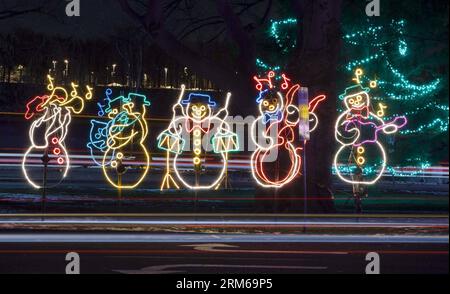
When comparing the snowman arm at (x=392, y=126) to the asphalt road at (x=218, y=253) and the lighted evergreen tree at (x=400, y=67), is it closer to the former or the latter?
the lighted evergreen tree at (x=400, y=67)

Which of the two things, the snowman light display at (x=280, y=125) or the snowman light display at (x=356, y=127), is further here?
the snowman light display at (x=356, y=127)

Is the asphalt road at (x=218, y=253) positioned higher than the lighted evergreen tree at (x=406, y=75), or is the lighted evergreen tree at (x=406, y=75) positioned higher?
the lighted evergreen tree at (x=406, y=75)

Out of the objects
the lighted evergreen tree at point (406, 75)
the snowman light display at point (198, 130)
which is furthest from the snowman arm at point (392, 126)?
the snowman light display at point (198, 130)

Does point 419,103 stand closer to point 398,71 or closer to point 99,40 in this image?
A: point 398,71

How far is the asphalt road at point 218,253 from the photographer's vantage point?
36.9 ft

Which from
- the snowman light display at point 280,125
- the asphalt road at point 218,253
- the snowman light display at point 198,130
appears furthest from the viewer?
the snowman light display at point 198,130

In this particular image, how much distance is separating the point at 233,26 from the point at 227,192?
28.6ft

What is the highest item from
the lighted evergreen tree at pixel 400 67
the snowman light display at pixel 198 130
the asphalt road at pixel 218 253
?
the lighted evergreen tree at pixel 400 67

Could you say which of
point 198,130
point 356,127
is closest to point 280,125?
point 356,127

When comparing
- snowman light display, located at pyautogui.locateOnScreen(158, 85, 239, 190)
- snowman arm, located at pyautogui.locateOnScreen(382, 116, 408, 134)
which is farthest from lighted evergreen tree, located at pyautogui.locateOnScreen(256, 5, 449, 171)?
snowman light display, located at pyautogui.locateOnScreen(158, 85, 239, 190)

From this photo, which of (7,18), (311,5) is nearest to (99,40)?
(7,18)

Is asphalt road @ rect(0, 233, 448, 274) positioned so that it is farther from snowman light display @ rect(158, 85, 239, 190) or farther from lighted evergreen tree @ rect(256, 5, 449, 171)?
A: lighted evergreen tree @ rect(256, 5, 449, 171)

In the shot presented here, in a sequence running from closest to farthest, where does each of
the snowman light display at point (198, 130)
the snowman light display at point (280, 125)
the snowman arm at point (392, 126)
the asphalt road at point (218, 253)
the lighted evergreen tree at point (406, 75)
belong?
the asphalt road at point (218, 253)
the snowman light display at point (280, 125)
the snowman arm at point (392, 126)
the snowman light display at point (198, 130)
the lighted evergreen tree at point (406, 75)

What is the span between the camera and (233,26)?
21594 mm
